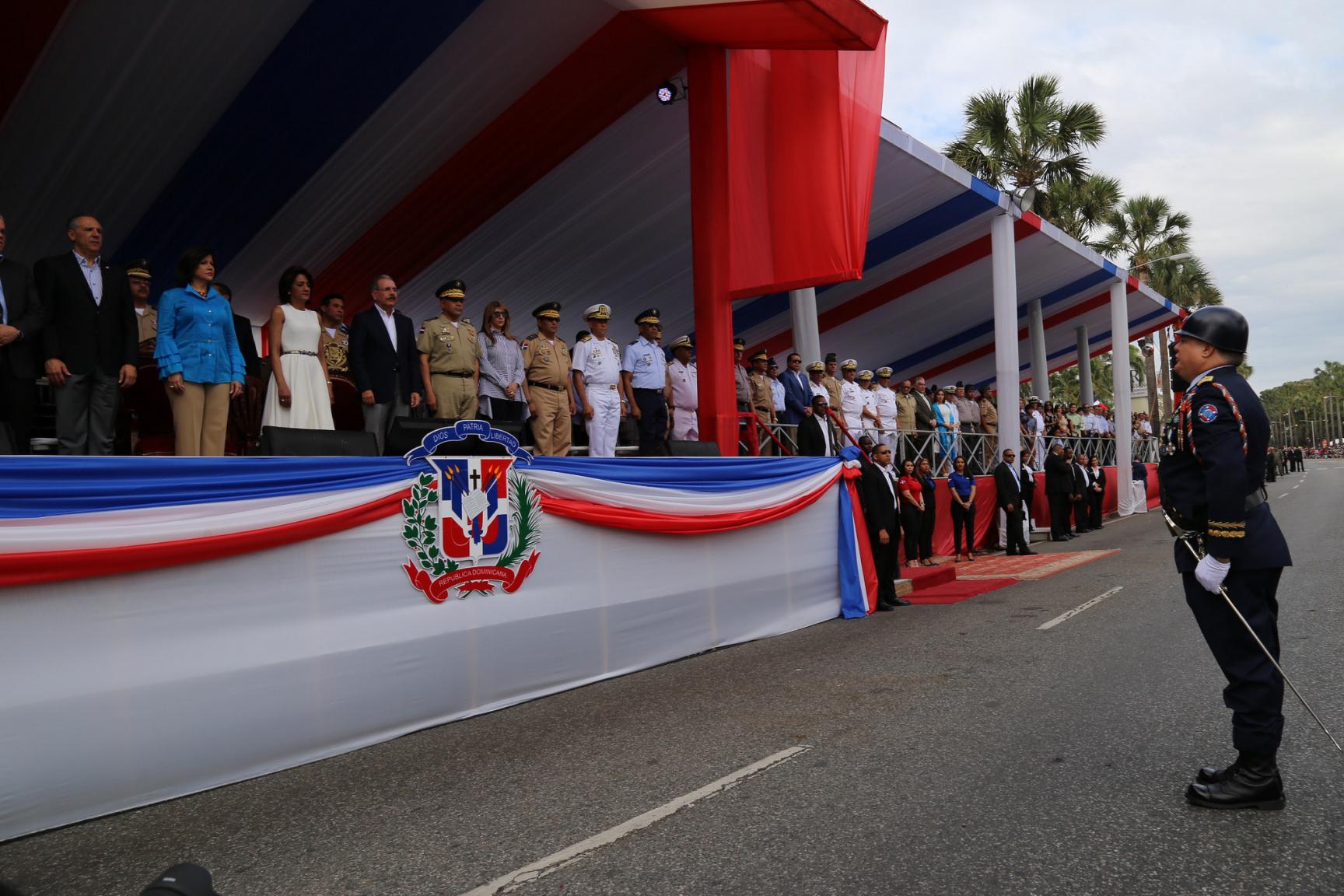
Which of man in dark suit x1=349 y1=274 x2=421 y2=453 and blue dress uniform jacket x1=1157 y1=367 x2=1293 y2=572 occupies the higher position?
man in dark suit x1=349 y1=274 x2=421 y2=453

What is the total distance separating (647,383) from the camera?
9.29m

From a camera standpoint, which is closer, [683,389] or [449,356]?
[449,356]

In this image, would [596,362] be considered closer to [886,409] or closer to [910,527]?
[910,527]

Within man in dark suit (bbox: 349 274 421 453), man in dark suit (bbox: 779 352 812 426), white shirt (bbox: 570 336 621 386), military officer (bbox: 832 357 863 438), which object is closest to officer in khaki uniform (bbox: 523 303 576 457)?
white shirt (bbox: 570 336 621 386)

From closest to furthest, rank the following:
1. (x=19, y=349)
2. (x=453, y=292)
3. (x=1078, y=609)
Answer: (x=19, y=349), (x=453, y=292), (x=1078, y=609)

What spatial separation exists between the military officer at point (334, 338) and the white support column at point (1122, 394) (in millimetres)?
20511

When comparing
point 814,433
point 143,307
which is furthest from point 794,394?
point 143,307

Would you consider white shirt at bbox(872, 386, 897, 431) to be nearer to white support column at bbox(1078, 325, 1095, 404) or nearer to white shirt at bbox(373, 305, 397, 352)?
white shirt at bbox(373, 305, 397, 352)

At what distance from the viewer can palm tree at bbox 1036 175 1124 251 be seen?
26234 millimetres

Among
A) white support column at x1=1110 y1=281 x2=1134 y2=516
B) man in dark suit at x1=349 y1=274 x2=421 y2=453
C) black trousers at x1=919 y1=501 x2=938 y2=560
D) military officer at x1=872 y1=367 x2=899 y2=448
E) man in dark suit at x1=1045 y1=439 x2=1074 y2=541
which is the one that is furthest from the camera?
white support column at x1=1110 y1=281 x2=1134 y2=516

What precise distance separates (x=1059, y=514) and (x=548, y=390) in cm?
1341

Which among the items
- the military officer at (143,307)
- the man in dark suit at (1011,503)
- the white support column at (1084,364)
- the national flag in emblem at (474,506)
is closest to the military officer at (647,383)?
the national flag in emblem at (474,506)

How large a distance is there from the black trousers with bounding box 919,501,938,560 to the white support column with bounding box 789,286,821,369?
2.88 meters

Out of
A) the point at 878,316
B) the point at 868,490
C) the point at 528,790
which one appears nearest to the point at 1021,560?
the point at 868,490
